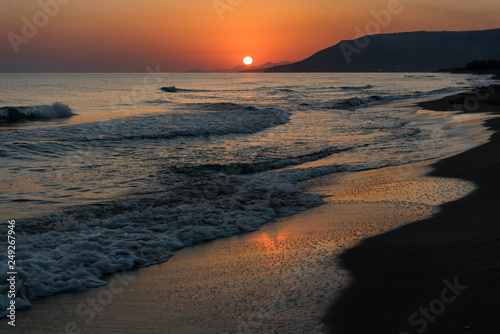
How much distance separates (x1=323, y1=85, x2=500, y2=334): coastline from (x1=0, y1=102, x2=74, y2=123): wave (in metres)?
30.2

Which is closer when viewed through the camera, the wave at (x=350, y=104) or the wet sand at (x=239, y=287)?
the wet sand at (x=239, y=287)

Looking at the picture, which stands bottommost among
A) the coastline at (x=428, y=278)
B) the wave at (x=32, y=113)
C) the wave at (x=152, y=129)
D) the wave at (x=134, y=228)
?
the coastline at (x=428, y=278)

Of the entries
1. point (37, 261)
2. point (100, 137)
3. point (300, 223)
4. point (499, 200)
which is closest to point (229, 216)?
point (300, 223)

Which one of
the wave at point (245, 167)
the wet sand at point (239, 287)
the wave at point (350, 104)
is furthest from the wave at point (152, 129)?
the wet sand at point (239, 287)

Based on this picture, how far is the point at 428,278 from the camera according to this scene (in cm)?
468

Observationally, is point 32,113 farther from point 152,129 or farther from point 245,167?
point 245,167

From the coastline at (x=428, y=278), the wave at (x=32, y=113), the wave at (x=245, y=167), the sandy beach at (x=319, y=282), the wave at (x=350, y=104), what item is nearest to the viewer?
the coastline at (x=428, y=278)

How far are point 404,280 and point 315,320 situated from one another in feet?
4.37

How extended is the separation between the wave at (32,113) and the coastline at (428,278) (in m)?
30.2

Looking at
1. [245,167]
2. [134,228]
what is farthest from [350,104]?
[134,228]

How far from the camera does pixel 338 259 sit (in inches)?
218

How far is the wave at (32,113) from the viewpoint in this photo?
3080 cm

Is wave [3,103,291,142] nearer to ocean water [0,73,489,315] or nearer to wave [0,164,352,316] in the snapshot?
ocean water [0,73,489,315]

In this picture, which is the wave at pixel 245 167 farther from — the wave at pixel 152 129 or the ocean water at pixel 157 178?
the wave at pixel 152 129
